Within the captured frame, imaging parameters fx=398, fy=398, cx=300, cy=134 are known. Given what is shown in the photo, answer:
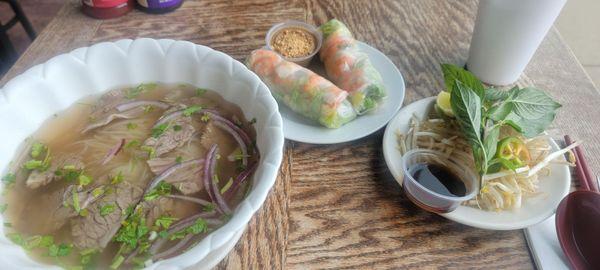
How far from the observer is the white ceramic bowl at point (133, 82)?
87 centimetres

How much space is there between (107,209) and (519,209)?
3.28ft

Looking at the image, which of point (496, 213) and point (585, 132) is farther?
point (585, 132)

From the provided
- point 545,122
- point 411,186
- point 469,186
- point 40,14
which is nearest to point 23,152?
point 411,186

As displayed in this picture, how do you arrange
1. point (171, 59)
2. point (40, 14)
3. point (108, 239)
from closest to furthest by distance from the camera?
point (108, 239) < point (171, 59) < point (40, 14)

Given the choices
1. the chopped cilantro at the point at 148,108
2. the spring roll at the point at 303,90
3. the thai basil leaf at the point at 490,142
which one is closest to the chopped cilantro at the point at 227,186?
the chopped cilantro at the point at 148,108

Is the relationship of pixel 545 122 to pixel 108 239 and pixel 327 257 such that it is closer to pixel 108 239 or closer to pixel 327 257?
pixel 327 257

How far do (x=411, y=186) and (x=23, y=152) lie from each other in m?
0.95

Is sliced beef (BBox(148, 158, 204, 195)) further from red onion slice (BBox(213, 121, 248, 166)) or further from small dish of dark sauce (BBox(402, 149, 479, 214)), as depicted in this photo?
small dish of dark sauce (BBox(402, 149, 479, 214))

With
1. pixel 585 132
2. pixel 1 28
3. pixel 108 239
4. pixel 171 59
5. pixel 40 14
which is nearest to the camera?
pixel 108 239

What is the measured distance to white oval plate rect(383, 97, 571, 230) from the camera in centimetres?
99

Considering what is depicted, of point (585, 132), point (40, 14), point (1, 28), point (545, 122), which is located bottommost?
point (40, 14)

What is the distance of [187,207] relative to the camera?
2.92ft

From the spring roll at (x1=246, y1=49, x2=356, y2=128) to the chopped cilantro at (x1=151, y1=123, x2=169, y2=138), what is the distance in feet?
1.53

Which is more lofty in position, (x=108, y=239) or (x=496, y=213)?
(x=108, y=239)
